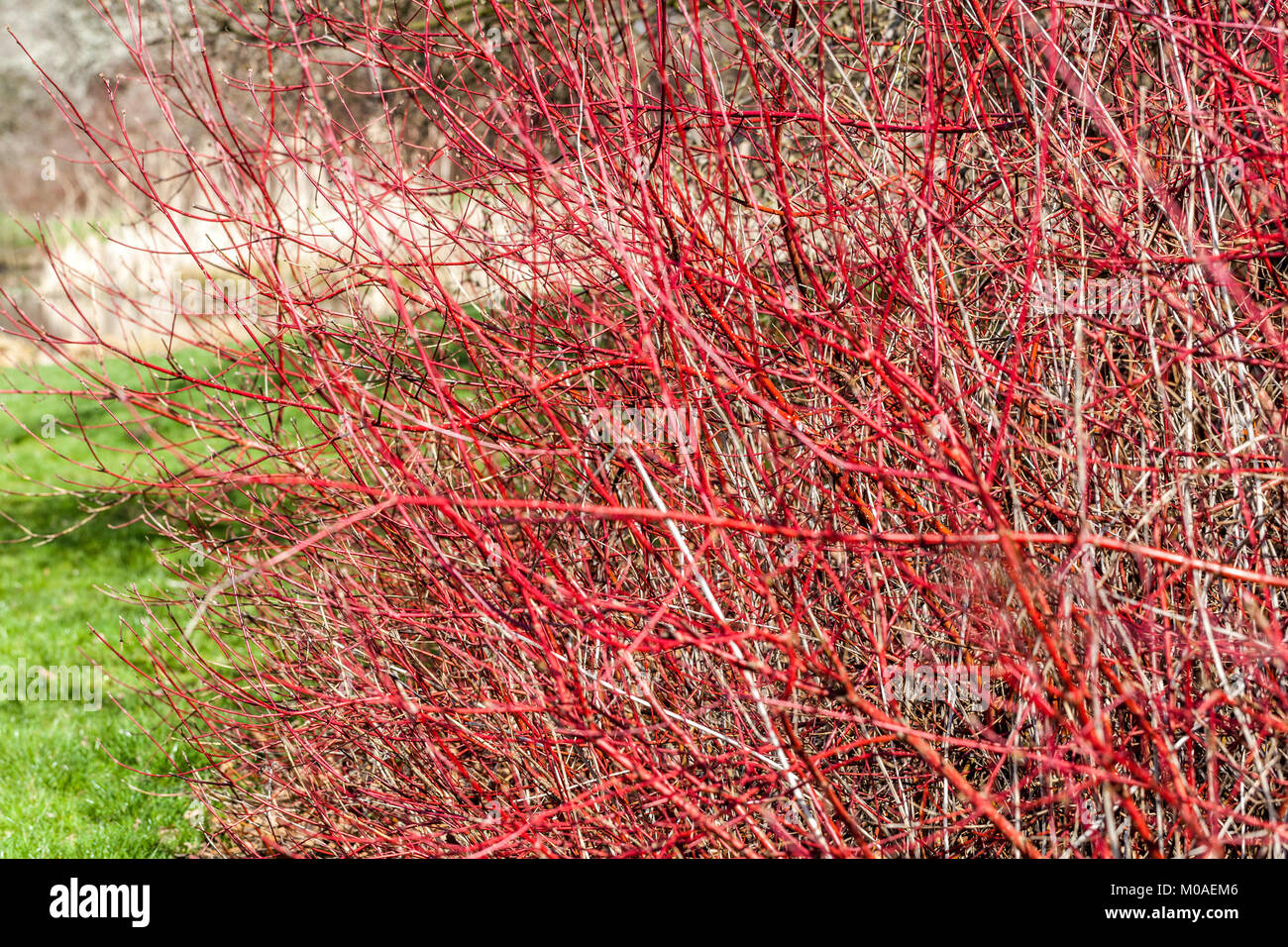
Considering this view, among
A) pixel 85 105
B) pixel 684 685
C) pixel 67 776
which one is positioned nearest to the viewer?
pixel 684 685

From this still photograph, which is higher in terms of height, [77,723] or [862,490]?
[862,490]

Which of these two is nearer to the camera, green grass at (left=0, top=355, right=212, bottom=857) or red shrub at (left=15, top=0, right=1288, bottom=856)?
red shrub at (left=15, top=0, right=1288, bottom=856)

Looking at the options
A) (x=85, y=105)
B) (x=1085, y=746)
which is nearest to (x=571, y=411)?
(x=1085, y=746)

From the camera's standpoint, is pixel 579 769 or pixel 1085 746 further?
pixel 579 769

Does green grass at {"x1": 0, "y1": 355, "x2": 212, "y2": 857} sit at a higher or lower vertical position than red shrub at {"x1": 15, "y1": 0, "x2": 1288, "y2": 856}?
lower

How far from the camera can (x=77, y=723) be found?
→ 4656 millimetres

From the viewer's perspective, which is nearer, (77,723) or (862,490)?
(862,490)

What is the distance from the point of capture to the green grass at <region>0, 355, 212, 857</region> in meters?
3.62

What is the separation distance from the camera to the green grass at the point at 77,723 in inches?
143

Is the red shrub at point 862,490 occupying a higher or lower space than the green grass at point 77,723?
higher

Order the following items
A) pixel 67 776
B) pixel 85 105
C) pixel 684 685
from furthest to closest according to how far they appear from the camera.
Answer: pixel 85 105, pixel 67 776, pixel 684 685

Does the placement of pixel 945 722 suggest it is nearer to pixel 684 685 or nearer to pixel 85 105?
pixel 684 685
